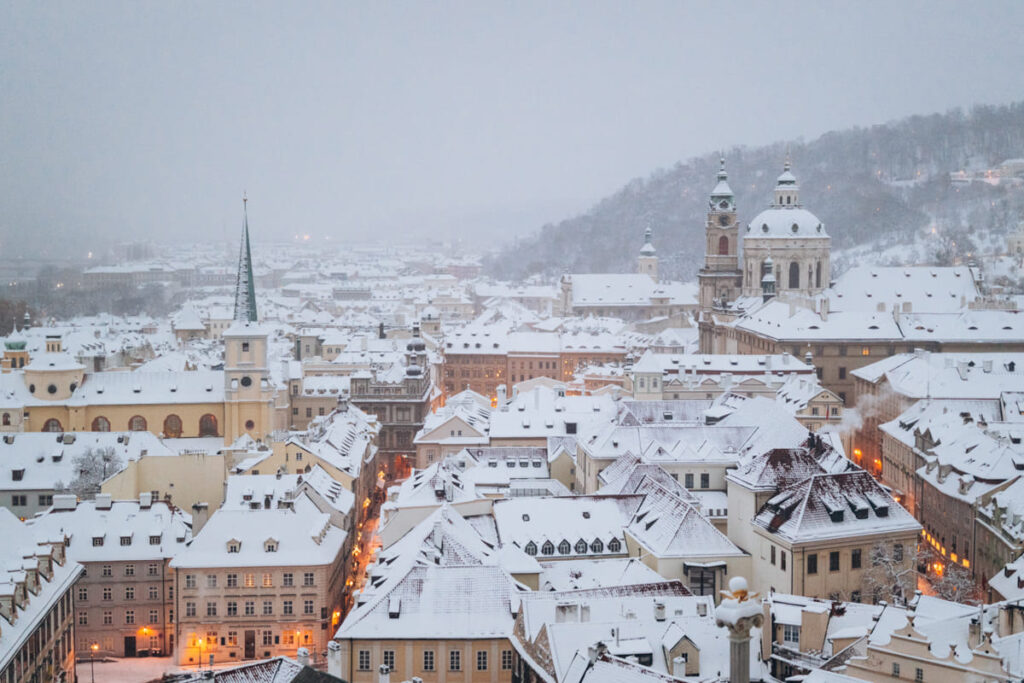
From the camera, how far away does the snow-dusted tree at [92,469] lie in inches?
2116

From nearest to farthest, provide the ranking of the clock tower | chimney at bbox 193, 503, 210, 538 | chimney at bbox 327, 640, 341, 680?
chimney at bbox 327, 640, 341, 680
chimney at bbox 193, 503, 210, 538
the clock tower

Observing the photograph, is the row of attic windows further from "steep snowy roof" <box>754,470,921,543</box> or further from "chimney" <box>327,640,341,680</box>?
"chimney" <box>327,640,341,680</box>

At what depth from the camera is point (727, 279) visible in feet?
351

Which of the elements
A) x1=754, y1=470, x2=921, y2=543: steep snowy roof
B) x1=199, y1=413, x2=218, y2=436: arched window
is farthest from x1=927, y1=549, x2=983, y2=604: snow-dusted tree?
x1=199, y1=413, x2=218, y2=436: arched window

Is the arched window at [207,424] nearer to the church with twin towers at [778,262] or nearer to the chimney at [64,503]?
the chimney at [64,503]

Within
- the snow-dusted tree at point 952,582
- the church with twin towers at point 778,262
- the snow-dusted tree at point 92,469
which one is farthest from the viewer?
the church with twin towers at point 778,262

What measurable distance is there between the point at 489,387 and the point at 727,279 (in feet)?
80.6

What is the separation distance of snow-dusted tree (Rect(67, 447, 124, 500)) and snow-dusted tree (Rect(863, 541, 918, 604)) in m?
33.9

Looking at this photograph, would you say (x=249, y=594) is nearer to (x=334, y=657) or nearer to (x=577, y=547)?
(x=334, y=657)

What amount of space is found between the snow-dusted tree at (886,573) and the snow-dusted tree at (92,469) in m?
33.9

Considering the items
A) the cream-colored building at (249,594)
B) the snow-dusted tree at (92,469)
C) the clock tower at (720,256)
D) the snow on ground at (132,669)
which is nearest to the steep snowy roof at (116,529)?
the cream-colored building at (249,594)

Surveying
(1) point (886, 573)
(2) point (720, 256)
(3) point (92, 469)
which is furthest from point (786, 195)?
(1) point (886, 573)

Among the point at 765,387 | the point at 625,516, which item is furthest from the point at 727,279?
the point at 625,516

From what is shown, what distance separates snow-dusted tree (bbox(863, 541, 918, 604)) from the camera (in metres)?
39.0
